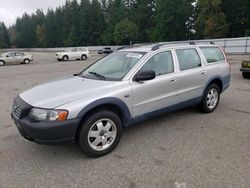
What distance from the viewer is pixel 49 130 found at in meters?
3.31

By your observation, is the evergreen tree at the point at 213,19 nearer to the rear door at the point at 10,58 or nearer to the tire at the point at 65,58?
the tire at the point at 65,58

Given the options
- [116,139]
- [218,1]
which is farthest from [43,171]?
[218,1]

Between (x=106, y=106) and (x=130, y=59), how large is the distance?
3.85 ft

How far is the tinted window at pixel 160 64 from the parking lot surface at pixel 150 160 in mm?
1154

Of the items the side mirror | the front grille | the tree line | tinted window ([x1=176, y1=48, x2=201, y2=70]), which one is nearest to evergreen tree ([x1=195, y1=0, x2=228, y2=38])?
the tree line

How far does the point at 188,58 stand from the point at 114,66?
5.40 ft

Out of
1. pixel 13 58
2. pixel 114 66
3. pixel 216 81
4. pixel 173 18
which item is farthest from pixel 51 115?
pixel 173 18

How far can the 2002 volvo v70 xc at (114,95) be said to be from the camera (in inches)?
134

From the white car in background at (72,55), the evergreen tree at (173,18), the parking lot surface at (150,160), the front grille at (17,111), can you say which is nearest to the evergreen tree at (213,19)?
the evergreen tree at (173,18)

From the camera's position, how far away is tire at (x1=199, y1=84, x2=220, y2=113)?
18.4 feet

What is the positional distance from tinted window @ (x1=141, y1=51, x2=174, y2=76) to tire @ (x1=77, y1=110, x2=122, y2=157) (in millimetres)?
1105

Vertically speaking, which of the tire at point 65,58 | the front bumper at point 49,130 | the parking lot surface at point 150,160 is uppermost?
the front bumper at point 49,130

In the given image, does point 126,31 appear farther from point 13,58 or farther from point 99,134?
point 99,134

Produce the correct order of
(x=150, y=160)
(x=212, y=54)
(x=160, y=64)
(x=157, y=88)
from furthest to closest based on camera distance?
(x=212, y=54) → (x=160, y=64) → (x=157, y=88) → (x=150, y=160)
